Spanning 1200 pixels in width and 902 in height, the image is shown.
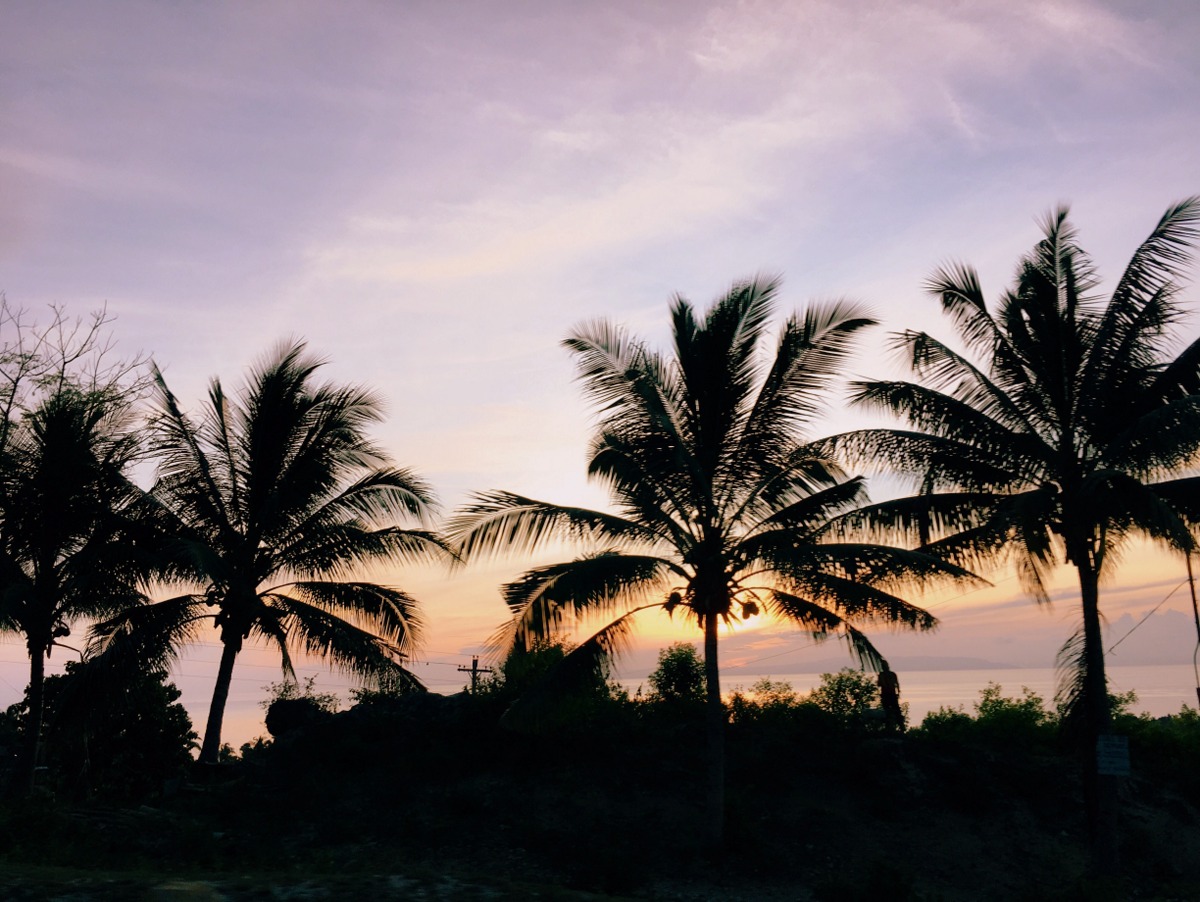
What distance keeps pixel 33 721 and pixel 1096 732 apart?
65.9 ft

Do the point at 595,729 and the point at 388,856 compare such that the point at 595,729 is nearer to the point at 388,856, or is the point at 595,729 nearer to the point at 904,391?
the point at 388,856

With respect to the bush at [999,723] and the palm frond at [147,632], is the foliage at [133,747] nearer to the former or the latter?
the palm frond at [147,632]

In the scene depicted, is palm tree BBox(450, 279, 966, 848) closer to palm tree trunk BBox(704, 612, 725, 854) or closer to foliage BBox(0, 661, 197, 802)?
palm tree trunk BBox(704, 612, 725, 854)

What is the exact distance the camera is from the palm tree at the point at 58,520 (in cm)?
1912

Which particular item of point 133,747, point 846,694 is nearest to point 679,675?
point 846,694

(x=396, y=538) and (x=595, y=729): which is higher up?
(x=396, y=538)

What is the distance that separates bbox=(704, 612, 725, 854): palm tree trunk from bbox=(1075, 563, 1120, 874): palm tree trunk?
5874 millimetres

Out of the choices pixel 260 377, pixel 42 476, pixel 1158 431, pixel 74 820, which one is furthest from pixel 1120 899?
pixel 42 476

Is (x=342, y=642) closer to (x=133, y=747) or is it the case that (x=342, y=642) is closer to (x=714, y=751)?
(x=714, y=751)

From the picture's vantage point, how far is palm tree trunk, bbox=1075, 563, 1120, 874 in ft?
47.6

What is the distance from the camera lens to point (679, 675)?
24641mm

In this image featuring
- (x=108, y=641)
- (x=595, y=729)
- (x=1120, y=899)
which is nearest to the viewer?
(x=1120, y=899)

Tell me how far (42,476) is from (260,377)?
4918mm

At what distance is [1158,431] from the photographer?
44.0ft
